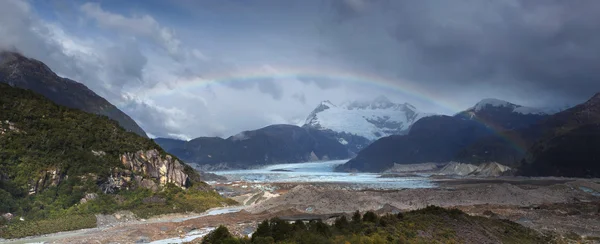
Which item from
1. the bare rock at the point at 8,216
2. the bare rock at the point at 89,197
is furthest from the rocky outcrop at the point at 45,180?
the bare rock at the point at 8,216

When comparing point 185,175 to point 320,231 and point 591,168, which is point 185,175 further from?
point 591,168

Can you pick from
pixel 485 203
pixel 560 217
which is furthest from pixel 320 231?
pixel 485 203

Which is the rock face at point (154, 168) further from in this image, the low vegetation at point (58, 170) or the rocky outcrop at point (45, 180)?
the rocky outcrop at point (45, 180)

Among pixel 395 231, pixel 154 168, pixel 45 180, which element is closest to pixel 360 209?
pixel 395 231

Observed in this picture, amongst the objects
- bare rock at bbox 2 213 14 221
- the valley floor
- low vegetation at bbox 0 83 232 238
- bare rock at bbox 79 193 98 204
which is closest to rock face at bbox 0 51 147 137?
low vegetation at bbox 0 83 232 238

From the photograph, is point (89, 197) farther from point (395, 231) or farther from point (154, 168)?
point (395, 231)
